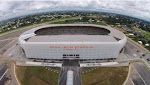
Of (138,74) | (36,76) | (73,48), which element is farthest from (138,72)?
(36,76)

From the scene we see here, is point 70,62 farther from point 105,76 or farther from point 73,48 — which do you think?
point 105,76

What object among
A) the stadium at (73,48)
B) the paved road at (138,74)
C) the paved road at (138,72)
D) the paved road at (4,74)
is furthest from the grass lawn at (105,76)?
the paved road at (4,74)

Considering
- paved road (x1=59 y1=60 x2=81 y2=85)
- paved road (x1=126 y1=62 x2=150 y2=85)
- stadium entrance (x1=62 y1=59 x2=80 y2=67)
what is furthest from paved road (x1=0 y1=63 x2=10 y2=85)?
paved road (x1=126 y1=62 x2=150 y2=85)

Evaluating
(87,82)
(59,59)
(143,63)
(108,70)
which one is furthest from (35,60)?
(143,63)

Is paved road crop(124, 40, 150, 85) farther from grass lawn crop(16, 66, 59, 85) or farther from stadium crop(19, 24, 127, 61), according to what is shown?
grass lawn crop(16, 66, 59, 85)

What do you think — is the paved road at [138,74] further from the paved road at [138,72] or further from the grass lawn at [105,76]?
the grass lawn at [105,76]
